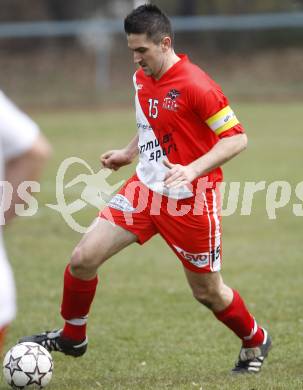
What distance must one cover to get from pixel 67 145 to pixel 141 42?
1414 cm

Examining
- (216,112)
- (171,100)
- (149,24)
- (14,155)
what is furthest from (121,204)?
(14,155)

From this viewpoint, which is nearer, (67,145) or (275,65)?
(67,145)

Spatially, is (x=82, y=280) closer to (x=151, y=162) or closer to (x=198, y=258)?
(x=198, y=258)

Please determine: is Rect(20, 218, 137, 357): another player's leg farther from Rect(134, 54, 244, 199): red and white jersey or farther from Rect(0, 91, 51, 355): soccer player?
Rect(0, 91, 51, 355): soccer player

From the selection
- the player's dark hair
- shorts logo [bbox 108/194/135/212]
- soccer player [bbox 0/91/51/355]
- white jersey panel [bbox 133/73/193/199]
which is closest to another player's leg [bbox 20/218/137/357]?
shorts logo [bbox 108/194/135/212]

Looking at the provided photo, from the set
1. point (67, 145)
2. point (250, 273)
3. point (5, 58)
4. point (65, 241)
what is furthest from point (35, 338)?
point (5, 58)

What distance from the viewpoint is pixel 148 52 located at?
16.7 feet

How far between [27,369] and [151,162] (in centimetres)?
137

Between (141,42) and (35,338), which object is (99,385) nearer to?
(35,338)

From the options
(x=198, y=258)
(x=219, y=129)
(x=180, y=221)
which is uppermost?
(x=219, y=129)

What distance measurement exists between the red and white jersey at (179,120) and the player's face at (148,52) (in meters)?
0.08

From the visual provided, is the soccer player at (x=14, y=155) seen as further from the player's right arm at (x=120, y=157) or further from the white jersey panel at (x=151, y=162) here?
the player's right arm at (x=120, y=157)

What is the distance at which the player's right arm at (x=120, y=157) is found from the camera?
18.3 feet

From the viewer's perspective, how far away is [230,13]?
110 feet
